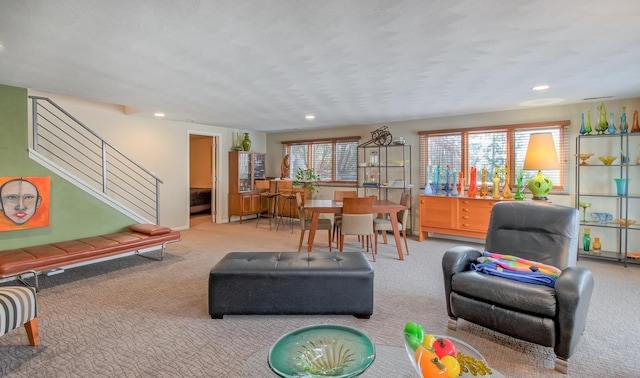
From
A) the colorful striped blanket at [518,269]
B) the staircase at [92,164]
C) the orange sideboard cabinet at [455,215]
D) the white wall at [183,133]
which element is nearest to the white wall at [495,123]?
the white wall at [183,133]

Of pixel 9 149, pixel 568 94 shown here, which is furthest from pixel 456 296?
pixel 9 149

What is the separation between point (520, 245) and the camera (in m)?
2.78

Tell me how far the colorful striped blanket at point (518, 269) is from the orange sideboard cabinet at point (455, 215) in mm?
2657

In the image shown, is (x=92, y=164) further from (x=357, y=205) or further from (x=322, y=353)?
(x=322, y=353)

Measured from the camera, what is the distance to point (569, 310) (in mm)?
1950

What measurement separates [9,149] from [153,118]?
270 cm

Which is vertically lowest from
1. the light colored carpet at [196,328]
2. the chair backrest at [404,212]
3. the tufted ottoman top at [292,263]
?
the light colored carpet at [196,328]

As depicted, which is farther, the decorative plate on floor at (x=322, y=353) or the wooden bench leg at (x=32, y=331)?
the wooden bench leg at (x=32, y=331)

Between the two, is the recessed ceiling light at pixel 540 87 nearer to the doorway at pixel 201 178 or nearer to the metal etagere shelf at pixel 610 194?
the metal etagere shelf at pixel 610 194

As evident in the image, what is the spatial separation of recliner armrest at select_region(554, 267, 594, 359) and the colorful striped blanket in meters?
0.15

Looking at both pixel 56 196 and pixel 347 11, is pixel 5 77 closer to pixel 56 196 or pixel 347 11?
pixel 56 196

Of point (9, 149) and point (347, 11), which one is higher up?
point (347, 11)

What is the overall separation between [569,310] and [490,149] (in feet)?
13.2

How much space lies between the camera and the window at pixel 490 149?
16.2 ft
